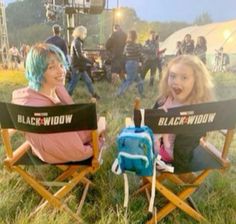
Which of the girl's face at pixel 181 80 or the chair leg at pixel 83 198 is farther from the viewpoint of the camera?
the chair leg at pixel 83 198

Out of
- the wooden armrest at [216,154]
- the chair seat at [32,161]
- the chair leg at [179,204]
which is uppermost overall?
the wooden armrest at [216,154]

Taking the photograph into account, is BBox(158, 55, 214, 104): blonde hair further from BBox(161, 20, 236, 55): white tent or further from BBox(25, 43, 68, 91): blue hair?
BBox(161, 20, 236, 55): white tent

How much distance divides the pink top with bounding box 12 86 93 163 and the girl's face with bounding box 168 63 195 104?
1.89ft

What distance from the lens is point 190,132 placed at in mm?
2002

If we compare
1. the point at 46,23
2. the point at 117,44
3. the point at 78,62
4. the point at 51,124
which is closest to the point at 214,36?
the point at 117,44

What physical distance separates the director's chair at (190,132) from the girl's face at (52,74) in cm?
57

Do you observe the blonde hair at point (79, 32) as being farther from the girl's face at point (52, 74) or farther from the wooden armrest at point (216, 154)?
the wooden armrest at point (216, 154)

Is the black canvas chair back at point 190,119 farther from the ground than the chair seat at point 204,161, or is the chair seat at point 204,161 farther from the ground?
the black canvas chair back at point 190,119

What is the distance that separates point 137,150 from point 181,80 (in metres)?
0.56

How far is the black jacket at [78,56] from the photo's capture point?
20.1ft

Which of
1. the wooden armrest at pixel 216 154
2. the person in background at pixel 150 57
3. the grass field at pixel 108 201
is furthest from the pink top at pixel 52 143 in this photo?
the person in background at pixel 150 57

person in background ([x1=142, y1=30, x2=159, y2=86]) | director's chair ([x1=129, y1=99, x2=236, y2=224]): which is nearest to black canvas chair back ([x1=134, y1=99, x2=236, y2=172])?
director's chair ([x1=129, y1=99, x2=236, y2=224])

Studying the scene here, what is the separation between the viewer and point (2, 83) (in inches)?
242

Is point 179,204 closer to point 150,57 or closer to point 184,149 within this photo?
point 184,149
